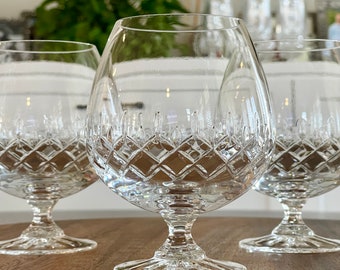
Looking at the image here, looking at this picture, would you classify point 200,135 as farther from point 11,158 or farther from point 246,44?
point 11,158

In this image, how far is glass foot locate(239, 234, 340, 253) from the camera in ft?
1.77

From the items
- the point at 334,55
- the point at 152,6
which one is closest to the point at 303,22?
the point at 152,6

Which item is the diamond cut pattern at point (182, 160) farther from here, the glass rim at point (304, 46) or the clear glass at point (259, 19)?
the clear glass at point (259, 19)

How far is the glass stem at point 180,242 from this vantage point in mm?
452

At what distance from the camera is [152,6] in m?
1.49

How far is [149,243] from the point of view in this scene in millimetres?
576

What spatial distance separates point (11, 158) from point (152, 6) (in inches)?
38.0

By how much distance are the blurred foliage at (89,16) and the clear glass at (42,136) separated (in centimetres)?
79

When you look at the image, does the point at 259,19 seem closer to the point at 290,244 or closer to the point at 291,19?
the point at 291,19

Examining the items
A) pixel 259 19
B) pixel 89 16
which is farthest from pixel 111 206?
pixel 259 19

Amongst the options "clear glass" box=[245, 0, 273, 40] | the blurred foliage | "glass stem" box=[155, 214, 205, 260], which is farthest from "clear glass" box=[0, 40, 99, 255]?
"clear glass" box=[245, 0, 273, 40]

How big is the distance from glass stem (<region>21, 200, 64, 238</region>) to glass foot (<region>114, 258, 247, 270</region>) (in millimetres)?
132

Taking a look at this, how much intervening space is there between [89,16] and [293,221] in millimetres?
919

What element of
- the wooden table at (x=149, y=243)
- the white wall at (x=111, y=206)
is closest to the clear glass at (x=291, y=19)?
the white wall at (x=111, y=206)
